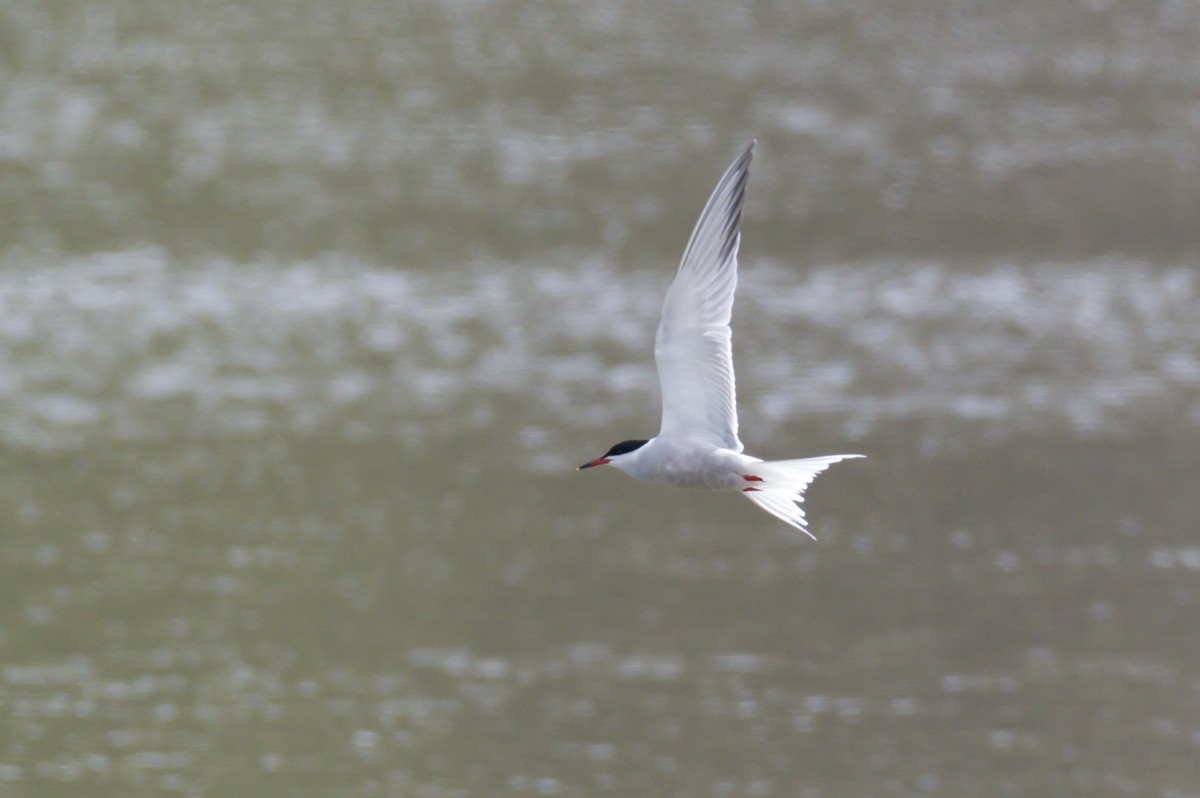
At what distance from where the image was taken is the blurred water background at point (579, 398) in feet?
44.8

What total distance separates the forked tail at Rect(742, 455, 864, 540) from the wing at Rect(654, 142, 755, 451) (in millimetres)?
232

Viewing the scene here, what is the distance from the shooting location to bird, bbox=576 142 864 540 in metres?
5.57

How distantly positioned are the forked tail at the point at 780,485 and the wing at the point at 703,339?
0.23m

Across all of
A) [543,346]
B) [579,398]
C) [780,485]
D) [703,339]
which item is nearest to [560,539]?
[579,398]

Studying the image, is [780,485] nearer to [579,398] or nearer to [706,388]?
[706,388]

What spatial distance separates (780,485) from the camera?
5594mm

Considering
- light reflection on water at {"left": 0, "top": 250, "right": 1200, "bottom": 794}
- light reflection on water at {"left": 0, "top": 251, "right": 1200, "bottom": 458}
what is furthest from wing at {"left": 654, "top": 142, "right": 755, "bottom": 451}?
light reflection on water at {"left": 0, "top": 251, "right": 1200, "bottom": 458}

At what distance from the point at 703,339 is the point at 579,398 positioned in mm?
11408

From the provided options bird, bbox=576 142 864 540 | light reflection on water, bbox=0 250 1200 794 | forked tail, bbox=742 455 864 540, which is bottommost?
forked tail, bbox=742 455 864 540

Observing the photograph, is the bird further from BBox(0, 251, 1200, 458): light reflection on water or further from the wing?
BBox(0, 251, 1200, 458): light reflection on water

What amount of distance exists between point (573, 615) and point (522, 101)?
9.82 meters

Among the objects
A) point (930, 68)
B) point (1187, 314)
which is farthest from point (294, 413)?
point (930, 68)

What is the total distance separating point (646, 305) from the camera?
61.8 ft

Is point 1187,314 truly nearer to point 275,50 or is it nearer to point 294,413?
point 294,413
